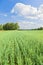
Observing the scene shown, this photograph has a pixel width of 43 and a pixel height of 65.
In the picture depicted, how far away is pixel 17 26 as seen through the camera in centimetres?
8556

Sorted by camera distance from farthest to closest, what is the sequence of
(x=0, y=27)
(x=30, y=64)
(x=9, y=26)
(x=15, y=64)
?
1. (x=0, y=27)
2. (x=9, y=26)
3. (x=15, y=64)
4. (x=30, y=64)

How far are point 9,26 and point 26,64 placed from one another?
7307cm

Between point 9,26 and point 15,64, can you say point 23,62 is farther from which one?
point 9,26

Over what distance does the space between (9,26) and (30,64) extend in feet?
241

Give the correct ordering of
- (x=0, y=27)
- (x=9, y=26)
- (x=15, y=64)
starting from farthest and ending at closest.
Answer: (x=0, y=27) → (x=9, y=26) → (x=15, y=64)

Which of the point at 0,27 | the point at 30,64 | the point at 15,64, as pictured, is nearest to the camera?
the point at 30,64

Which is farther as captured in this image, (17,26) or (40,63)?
(17,26)

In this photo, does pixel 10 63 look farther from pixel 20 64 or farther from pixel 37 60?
pixel 37 60

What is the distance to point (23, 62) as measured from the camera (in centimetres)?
898

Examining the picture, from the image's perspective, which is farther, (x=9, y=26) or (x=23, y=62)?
(x=9, y=26)

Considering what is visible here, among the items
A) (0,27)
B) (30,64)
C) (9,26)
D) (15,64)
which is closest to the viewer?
(30,64)

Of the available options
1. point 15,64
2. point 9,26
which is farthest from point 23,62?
point 9,26

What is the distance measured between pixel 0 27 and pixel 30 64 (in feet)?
260

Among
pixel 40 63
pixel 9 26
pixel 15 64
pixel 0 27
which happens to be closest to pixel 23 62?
pixel 15 64
